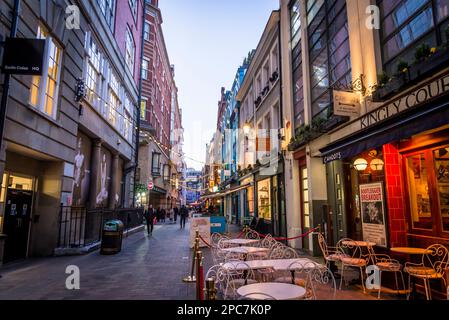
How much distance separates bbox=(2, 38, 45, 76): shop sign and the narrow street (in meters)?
5.07

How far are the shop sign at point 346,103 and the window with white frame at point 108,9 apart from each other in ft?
41.6

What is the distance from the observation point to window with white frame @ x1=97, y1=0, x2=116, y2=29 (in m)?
15.2

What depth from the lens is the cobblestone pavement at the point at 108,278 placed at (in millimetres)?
6078

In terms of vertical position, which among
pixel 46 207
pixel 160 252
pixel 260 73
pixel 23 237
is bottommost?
pixel 160 252

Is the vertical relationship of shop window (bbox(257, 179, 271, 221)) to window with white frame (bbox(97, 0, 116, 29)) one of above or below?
below

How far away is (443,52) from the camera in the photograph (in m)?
5.31

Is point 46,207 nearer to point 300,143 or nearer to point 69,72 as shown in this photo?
point 69,72

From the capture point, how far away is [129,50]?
855 inches

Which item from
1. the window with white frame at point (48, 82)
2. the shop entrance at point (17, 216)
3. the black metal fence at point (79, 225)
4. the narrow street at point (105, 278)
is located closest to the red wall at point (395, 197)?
the narrow street at point (105, 278)

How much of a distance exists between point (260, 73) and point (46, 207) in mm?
15474

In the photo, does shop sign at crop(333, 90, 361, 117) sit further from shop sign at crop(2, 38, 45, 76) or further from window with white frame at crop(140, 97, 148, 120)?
window with white frame at crop(140, 97, 148, 120)

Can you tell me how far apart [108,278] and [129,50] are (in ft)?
60.4

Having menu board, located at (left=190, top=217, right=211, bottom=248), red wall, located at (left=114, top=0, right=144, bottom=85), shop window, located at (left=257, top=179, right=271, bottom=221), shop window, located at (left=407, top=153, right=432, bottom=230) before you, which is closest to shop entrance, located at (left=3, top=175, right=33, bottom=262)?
menu board, located at (left=190, top=217, right=211, bottom=248)
